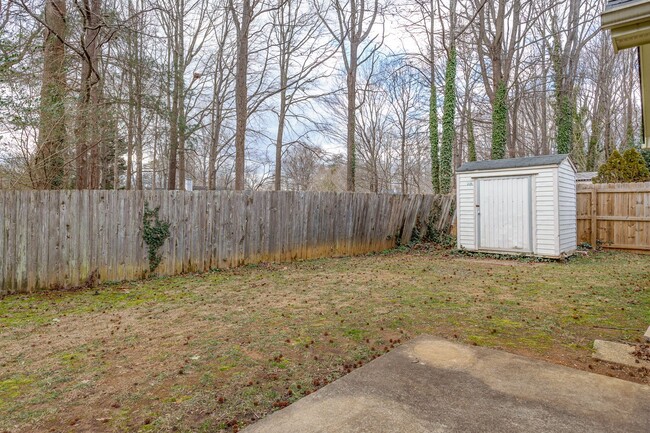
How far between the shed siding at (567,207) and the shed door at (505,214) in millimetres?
607

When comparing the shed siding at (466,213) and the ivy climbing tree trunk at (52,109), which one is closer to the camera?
the ivy climbing tree trunk at (52,109)

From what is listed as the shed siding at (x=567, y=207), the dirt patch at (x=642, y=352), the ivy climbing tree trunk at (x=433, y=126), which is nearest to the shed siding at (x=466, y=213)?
the shed siding at (x=567, y=207)

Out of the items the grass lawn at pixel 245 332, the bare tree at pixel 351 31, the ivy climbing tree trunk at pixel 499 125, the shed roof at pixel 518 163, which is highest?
the bare tree at pixel 351 31

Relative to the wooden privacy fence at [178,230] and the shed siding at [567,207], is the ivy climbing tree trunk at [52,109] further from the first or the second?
the shed siding at [567,207]

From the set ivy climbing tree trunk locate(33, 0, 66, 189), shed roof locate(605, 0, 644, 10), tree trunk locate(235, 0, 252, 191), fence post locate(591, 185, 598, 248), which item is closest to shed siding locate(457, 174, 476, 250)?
fence post locate(591, 185, 598, 248)

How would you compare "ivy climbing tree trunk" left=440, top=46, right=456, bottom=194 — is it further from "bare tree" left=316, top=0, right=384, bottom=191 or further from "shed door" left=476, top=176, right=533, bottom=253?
"shed door" left=476, top=176, right=533, bottom=253

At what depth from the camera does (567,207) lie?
318 inches

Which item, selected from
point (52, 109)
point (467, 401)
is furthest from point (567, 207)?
point (52, 109)

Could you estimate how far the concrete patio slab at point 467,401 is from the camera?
5.75ft

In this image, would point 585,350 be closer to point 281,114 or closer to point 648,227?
point 648,227

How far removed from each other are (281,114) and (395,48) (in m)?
5.12

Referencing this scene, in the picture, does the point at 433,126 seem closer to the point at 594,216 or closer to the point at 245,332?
the point at 594,216

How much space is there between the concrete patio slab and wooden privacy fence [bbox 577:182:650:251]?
8659 mm

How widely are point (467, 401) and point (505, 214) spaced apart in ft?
22.8
